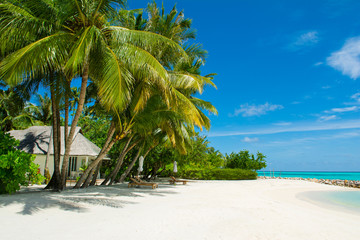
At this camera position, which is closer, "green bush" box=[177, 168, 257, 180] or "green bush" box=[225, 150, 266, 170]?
"green bush" box=[177, 168, 257, 180]

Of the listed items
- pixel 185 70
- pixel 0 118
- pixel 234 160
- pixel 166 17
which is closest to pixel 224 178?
pixel 234 160

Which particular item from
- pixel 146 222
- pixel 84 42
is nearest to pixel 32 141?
pixel 84 42

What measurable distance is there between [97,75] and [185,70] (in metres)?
6.69

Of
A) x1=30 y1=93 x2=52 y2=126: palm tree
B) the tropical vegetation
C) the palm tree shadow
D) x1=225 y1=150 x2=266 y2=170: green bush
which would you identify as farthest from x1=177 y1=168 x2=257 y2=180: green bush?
x1=30 y1=93 x2=52 y2=126: palm tree

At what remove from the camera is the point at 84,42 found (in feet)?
21.8

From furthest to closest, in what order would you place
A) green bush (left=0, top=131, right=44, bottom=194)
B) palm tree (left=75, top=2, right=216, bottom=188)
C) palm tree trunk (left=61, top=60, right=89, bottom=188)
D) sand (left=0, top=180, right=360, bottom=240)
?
palm tree (left=75, top=2, right=216, bottom=188)
palm tree trunk (left=61, top=60, right=89, bottom=188)
green bush (left=0, top=131, right=44, bottom=194)
sand (left=0, top=180, right=360, bottom=240)

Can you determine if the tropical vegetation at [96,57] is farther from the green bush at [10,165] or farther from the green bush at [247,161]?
the green bush at [247,161]

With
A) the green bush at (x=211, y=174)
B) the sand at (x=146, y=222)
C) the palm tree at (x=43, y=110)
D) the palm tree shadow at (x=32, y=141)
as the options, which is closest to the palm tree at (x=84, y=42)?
the sand at (x=146, y=222)

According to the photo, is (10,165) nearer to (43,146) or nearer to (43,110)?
(43,146)

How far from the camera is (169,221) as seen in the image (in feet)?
18.3

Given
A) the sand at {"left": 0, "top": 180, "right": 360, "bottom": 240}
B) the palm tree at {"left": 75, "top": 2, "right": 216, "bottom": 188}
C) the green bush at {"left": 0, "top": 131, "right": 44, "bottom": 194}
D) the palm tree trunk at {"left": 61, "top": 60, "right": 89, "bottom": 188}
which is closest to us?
the sand at {"left": 0, "top": 180, "right": 360, "bottom": 240}

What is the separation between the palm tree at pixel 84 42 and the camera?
6.67 metres

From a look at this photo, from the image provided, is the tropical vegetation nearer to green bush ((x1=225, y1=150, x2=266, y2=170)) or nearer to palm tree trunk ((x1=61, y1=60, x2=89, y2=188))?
palm tree trunk ((x1=61, y1=60, x2=89, y2=188))

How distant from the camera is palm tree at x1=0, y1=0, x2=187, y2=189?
21.9 feet
